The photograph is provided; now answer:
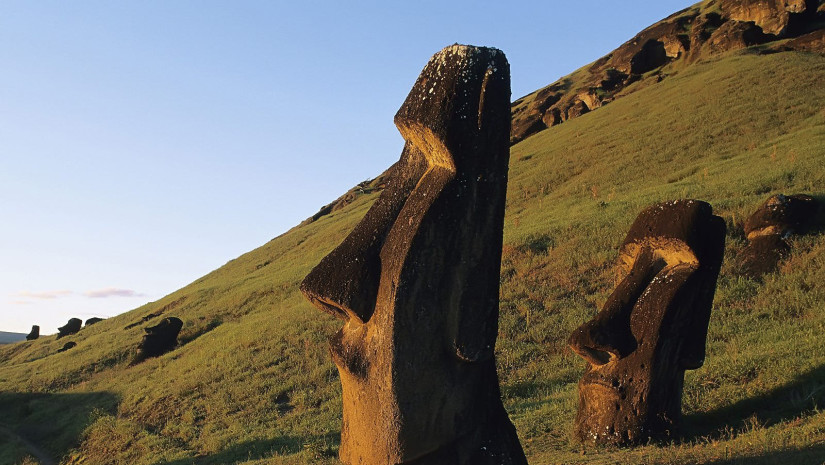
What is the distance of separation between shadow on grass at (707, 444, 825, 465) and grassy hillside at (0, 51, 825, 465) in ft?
0.13

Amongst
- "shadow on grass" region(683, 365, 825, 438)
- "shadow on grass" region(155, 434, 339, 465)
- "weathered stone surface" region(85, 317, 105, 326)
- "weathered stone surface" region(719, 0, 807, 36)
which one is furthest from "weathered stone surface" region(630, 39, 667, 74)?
"shadow on grass" region(683, 365, 825, 438)

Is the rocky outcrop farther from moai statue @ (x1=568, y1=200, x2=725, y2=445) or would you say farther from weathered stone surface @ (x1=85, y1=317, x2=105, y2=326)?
moai statue @ (x1=568, y1=200, x2=725, y2=445)

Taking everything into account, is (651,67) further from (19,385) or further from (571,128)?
(19,385)

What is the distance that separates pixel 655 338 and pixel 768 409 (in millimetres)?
2038

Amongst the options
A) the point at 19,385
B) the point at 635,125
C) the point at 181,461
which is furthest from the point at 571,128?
the point at 181,461

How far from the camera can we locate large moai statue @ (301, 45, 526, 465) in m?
5.73

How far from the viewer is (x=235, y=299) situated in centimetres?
3638

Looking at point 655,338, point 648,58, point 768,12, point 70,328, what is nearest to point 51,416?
point 655,338

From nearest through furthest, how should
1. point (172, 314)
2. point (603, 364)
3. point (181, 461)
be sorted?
point (603, 364)
point (181, 461)
point (172, 314)

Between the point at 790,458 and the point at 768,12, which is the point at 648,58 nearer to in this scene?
the point at 768,12

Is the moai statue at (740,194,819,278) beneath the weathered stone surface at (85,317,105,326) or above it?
beneath

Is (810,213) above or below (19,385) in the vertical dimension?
below

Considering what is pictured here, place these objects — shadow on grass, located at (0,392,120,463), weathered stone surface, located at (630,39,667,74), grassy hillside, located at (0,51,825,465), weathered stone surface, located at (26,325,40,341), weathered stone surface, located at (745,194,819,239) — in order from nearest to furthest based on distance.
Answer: grassy hillside, located at (0,51,825,465) < weathered stone surface, located at (745,194,819,239) < shadow on grass, located at (0,392,120,463) < weathered stone surface, located at (26,325,40,341) < weathered stone surface, located at (630,39,667,74)

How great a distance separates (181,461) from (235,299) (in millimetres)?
22012
